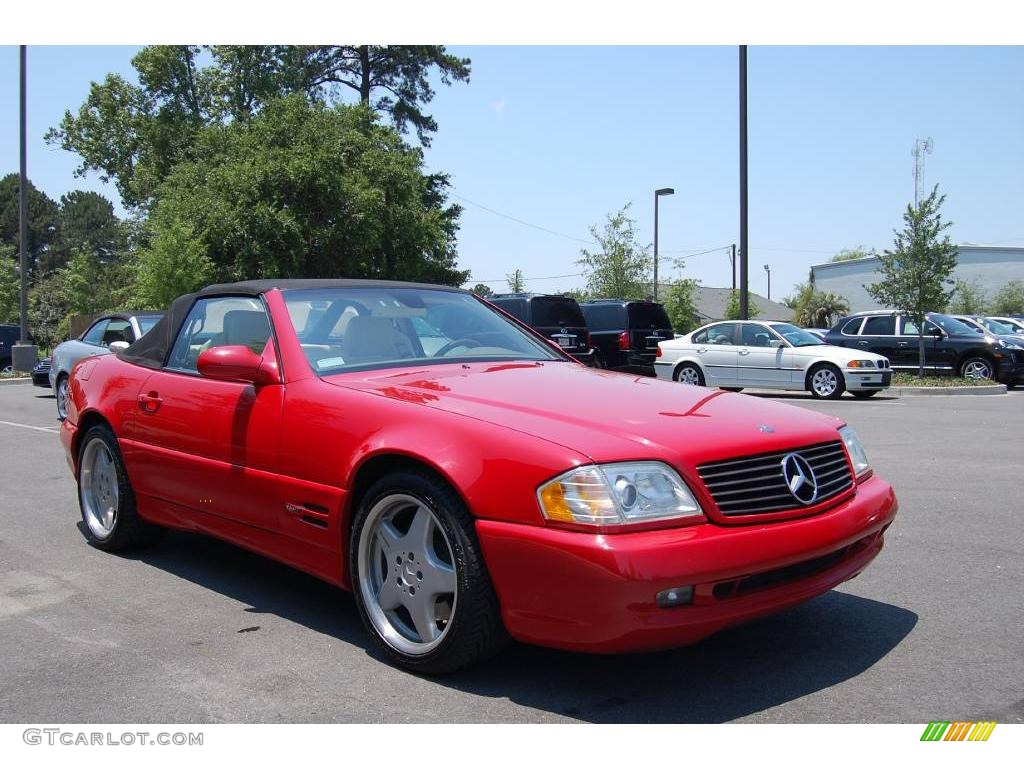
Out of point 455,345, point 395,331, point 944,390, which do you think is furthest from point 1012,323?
point 395,331

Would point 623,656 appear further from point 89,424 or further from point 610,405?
point 89,424

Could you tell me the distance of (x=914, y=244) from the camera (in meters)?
20.3

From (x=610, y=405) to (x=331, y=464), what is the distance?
45.0 inches

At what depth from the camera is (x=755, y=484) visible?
334 centimetres

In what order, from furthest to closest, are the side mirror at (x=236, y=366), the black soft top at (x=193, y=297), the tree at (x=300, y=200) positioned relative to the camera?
the tree at (x=300, y=200) → the black soft top at (x=193, y=297) → the side mirror at (x=236, y=366)

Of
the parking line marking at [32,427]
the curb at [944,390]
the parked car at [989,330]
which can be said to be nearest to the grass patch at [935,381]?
the curb at [944,390]

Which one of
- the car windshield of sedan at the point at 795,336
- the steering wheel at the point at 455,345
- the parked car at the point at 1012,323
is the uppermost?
the parked car at the point at 1012,323

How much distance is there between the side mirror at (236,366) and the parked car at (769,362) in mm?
13973

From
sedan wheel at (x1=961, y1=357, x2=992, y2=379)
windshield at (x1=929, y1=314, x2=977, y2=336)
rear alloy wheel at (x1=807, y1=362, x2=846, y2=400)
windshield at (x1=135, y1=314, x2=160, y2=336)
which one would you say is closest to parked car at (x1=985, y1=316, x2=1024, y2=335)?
windshield at (x1=929, y1=314, x2=977, y2=336)

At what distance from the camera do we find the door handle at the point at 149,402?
194 inches

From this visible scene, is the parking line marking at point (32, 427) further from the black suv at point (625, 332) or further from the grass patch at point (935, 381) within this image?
the grass patch at point (935, 381)

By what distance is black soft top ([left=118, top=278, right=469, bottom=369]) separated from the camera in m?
4.76

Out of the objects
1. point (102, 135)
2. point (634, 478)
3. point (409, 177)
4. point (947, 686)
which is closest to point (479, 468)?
point (634, 478)
